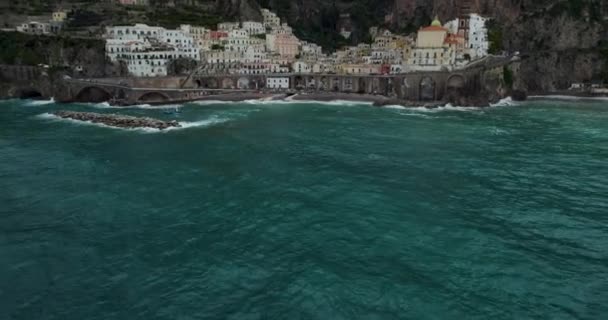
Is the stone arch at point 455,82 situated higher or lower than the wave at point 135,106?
higher

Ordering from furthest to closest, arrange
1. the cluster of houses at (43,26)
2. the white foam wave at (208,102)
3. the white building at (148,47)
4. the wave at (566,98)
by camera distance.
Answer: the cluster of houses at (43,26) → the white building at (148,47) → the wave at (566,98) → the white foam wave at (208,102)

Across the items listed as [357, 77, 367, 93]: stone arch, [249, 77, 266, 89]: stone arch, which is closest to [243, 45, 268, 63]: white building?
[249, 77, 266, 89]: stone arch

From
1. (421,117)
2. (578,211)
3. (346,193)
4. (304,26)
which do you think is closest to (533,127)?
(421,117)

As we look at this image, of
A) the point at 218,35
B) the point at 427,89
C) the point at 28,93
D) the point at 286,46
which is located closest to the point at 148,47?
the point at 218,35

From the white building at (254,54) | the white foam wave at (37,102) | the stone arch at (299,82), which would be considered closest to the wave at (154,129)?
the white foam wave at (37,102)

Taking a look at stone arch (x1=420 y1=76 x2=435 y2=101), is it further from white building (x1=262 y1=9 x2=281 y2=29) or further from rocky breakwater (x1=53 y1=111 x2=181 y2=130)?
white building (x1=262 y1=9 x2=281 y2=29)

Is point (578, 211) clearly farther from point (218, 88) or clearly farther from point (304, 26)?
point (304, 26)

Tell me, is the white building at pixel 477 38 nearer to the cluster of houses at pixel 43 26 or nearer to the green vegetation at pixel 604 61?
the green vegetation at pixel 604 61
